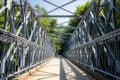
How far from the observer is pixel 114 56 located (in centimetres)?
482

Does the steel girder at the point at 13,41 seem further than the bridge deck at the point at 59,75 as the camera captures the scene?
No

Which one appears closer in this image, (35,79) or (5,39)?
(5,39)

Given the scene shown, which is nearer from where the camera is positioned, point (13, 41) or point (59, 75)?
point (13, 41)

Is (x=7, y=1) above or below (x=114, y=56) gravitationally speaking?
above

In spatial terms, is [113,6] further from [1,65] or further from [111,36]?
[1,65]

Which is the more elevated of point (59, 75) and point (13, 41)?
point (13, 41)

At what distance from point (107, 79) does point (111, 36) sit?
1.25m

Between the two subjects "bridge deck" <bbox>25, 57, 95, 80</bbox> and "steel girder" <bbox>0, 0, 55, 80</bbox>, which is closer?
"steel girder" <bbox>0, 0, 55, 80</bbox>

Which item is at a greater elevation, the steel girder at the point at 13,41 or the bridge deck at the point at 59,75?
the steel girder at the point at 13,41

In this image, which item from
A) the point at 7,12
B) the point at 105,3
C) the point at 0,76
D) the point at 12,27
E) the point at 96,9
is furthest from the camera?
the point at 96,9

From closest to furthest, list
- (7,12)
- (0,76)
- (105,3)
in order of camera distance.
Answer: (0,76) → (7,12) → (105,3)

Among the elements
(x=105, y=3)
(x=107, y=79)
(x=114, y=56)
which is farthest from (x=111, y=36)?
(x=105, y=3)

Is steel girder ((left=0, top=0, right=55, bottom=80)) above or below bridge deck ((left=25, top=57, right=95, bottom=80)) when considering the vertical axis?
above

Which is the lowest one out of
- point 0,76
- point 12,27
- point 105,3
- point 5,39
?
point 0,76
